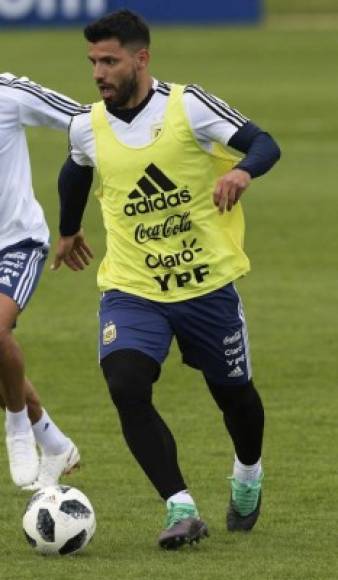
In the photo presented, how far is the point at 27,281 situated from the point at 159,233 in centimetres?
108

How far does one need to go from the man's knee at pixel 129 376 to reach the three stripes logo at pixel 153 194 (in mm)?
621

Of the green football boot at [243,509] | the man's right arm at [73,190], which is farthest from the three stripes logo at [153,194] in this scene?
the green football boot at [243,509]

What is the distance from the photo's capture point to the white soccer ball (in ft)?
25.8

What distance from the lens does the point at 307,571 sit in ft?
24.7

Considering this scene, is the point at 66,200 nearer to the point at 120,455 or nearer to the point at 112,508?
the point at 112,508

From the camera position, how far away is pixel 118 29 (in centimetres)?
798

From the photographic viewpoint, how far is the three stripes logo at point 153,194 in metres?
8.08

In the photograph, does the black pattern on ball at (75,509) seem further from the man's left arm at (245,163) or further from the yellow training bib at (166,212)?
the man's left arm at (245,163)

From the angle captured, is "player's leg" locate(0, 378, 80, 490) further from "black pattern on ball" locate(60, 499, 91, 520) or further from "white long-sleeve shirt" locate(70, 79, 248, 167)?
"white long-sleeve shirt" locate(70, 79, 248, 167)

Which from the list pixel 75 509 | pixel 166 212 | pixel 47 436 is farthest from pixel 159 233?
pixel 47 436

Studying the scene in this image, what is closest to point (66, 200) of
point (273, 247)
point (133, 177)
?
point (133, 177)

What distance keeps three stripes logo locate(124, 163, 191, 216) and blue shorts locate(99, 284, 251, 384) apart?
1.26ft

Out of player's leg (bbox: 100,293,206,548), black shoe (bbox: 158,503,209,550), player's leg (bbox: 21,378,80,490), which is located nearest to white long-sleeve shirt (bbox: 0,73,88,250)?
player's leg (bbox: 21,378,80,490)

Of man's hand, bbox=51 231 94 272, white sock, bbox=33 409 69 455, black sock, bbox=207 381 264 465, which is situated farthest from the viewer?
white sock, bbox=33 409 69 455
